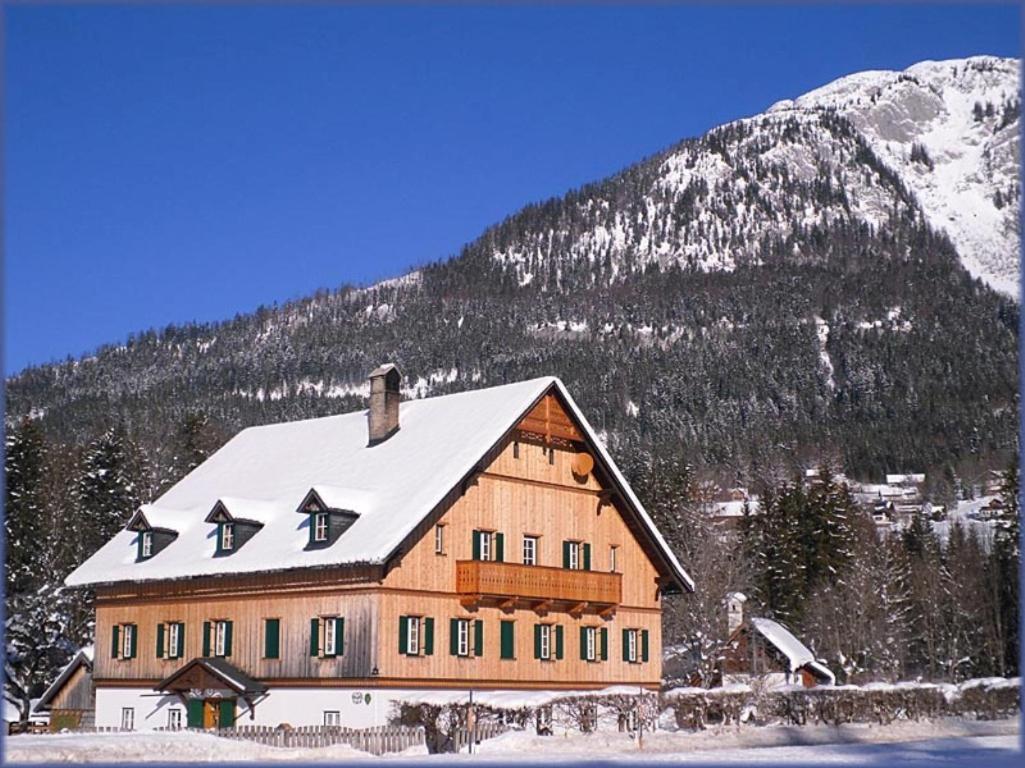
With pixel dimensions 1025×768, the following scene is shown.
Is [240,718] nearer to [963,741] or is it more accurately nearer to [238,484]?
[238,484]

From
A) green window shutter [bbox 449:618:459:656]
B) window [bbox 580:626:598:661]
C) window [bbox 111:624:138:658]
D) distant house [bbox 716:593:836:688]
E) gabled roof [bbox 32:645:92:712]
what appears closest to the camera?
green window shutter [bbox 449:618:459:656]

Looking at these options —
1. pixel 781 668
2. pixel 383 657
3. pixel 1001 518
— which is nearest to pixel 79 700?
pixel 383 657

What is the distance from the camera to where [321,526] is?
45625mm

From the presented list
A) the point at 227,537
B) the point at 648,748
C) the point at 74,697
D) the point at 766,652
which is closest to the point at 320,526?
the point at 227,537

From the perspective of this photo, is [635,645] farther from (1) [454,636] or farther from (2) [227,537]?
(2) [227,537]

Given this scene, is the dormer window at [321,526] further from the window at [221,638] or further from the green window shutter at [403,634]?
the window at [221,638]

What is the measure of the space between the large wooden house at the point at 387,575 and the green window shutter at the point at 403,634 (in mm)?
70

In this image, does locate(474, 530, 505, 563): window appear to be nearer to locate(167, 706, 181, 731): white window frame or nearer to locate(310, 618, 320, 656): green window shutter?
locate(310, 618, 320, 656): green window shutter

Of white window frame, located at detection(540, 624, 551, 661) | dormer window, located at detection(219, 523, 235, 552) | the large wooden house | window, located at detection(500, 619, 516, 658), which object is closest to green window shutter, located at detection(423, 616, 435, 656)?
the large wooden house

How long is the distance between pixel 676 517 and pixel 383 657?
47385mm

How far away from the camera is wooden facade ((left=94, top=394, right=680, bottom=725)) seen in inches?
1745

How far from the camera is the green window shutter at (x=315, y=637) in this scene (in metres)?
44.8

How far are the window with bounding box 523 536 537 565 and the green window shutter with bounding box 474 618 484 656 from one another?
11.1ft

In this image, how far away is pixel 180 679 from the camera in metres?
48.1
